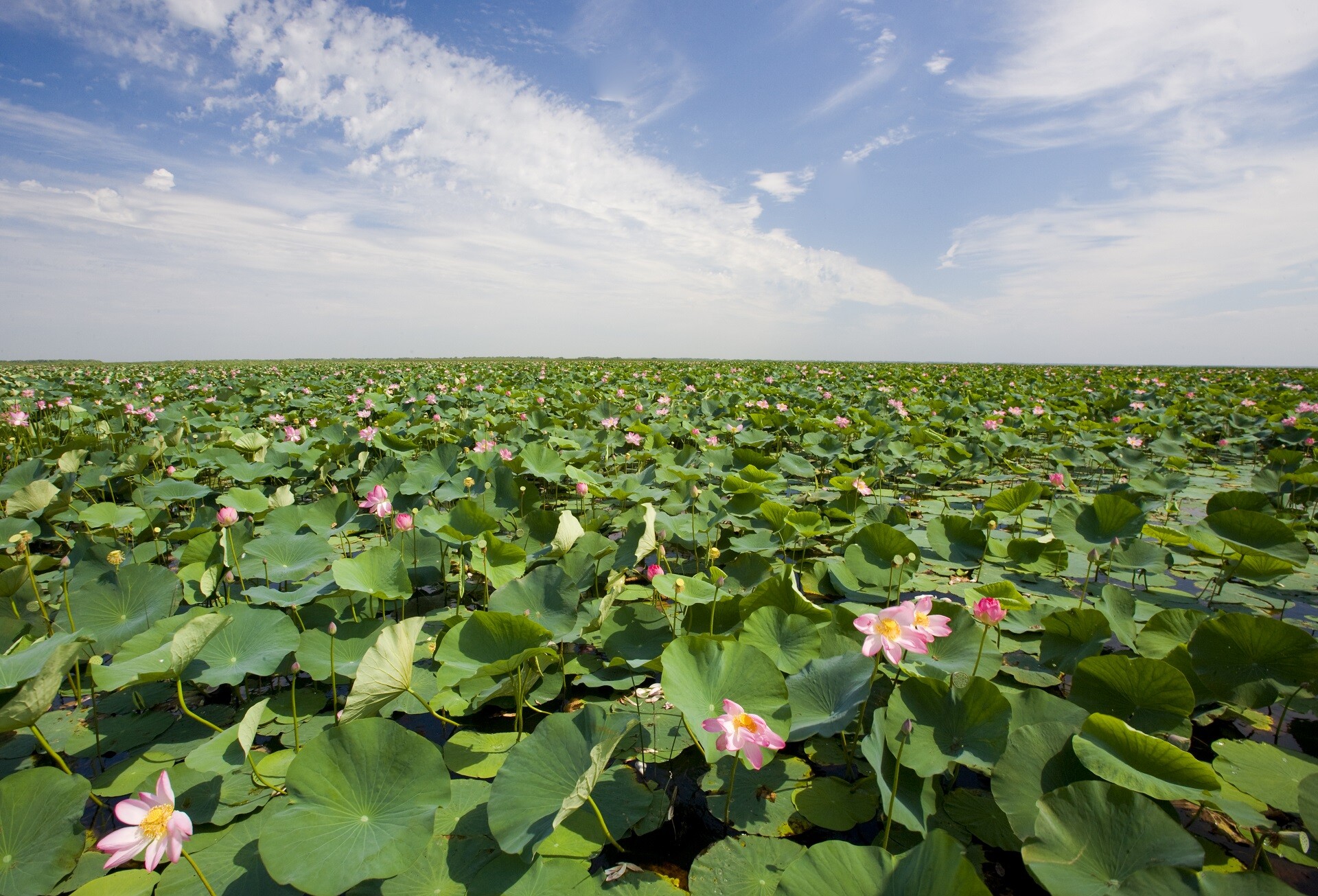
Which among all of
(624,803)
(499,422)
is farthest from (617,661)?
(499,422)

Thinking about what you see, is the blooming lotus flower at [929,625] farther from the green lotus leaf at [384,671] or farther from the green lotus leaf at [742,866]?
the green lotus leaf at [384,671]

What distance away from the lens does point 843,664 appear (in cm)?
143

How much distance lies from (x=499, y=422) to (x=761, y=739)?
15.0 ft

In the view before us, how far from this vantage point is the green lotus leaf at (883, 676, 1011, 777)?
1241 mm

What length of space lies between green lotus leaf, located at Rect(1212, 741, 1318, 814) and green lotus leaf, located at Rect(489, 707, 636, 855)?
4.58ft

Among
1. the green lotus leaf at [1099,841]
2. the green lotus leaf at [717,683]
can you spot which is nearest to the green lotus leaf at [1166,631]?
the green lotus leaf at [1099,841]

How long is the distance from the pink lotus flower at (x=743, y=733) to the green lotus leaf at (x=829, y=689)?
1.05ft

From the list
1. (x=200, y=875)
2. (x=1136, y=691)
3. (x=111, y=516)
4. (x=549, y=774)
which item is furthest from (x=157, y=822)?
(x=111, y=516)

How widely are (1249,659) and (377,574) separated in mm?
2550

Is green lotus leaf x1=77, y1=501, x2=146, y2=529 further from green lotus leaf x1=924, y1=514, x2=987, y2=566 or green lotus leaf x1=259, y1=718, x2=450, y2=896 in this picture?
green lotus leaf x1=924, y1=514, x2=987, y2=566

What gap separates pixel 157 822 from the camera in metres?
0.93

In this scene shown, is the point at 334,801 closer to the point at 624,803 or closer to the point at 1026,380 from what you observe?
the point at 624,803

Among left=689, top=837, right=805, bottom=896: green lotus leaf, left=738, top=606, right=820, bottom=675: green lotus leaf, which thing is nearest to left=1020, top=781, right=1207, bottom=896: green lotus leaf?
left=689, top=837, right=805, bottom=896: green lotus leaf

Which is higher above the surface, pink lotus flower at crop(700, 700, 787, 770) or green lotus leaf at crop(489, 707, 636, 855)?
pink lotus flower at crop(700, 700, 787, 770)
